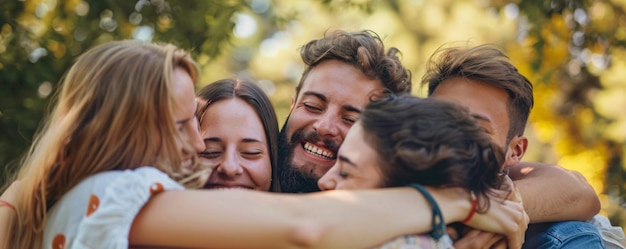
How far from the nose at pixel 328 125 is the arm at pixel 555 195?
766 millimetres

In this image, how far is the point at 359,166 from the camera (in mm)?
2996

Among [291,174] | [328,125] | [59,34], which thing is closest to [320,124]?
[328,125]

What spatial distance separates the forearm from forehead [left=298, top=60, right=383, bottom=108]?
126 cm

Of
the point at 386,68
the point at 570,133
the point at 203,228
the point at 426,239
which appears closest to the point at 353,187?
the point at 426,239

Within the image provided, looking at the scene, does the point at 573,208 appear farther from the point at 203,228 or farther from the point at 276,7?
the point at 276,7

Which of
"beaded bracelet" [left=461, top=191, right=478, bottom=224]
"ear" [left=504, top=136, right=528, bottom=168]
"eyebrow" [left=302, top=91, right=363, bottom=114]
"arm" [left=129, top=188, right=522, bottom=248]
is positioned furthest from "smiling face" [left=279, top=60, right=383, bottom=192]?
"arm" [left=129, top=188, right=522, bottom=248]

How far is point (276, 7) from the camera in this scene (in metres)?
7.07

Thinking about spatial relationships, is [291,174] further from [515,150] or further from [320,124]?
[515,150]

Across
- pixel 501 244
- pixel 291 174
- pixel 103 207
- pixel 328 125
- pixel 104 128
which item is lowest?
pixel 291 174

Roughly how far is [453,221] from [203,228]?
2.63ft

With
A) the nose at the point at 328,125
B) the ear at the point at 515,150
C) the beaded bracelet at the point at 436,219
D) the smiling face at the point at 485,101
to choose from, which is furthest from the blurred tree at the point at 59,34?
the beaded bracelet at the point at 436,219

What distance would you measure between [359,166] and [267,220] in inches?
17.3

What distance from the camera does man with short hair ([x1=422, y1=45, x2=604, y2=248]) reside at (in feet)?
12.5

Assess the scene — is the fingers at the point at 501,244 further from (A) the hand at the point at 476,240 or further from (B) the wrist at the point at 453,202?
(B) the wrist at the point at 453,202
